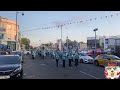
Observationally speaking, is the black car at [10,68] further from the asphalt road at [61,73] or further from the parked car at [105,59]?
the parked car at [105,59]

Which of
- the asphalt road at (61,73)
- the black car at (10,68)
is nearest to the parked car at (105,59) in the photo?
the asphalt road at (61,73)

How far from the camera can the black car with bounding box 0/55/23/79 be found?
1018cm

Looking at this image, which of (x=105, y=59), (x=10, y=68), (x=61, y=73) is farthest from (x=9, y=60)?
(x=105, y=59)

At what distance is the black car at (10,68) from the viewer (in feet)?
33.4

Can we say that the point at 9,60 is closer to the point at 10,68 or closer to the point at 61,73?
the point at 10,68

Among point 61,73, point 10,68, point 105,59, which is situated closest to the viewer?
point 10,68

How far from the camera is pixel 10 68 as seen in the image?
1070 cm
